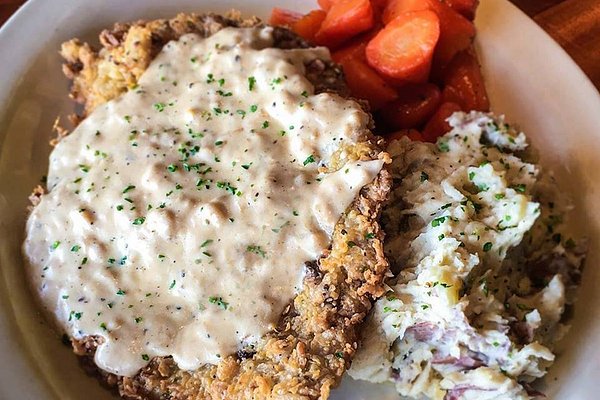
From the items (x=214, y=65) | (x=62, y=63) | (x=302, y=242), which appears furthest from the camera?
(x=62, y=63)

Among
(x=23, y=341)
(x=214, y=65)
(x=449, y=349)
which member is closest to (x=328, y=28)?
(x=214, y=65)

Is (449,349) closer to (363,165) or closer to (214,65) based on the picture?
(363,165)

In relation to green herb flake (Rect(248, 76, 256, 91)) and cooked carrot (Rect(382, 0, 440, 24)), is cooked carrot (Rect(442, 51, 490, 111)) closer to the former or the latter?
cooked carrot (Rect(382, 0, 440, 24))

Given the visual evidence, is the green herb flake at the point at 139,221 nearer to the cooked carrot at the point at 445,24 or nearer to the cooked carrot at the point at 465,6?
the cooked carrot at the point at 445,24

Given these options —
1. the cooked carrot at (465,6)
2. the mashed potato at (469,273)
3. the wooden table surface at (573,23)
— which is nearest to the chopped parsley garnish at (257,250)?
the mashed potato at (469,273)

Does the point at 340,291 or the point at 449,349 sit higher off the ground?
the point at 340,291

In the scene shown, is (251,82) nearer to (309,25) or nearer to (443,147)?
(309,25)
